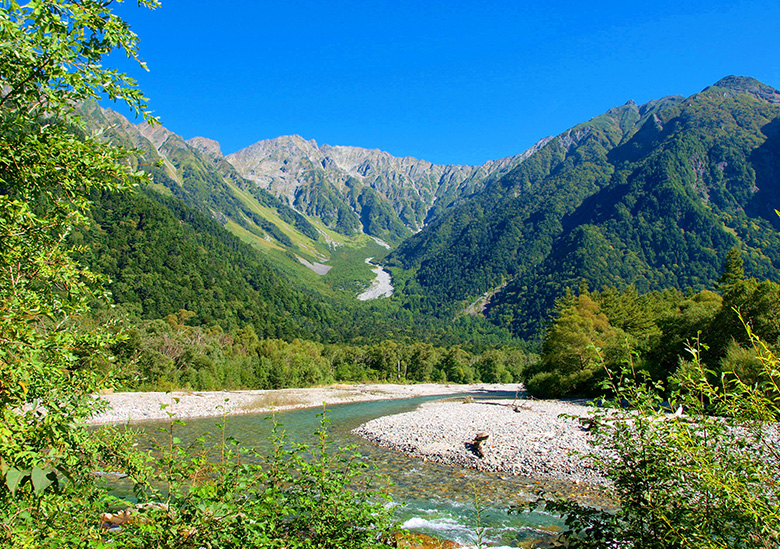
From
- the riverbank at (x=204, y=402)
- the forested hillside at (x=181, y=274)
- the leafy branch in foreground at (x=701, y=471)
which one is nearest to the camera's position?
the leafy branch in foreground at (x=701, y=471)

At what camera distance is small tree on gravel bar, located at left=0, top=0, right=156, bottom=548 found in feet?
10.3

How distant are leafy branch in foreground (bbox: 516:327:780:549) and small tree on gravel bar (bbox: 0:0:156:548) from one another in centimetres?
462

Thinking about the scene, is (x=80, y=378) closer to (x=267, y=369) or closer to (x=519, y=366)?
(x=267, y=369)

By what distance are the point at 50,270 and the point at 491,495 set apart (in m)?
15.5

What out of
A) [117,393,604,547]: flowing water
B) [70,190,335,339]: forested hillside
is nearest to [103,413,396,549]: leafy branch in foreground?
[117,393,604,547]: flowing water

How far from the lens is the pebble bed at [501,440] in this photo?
17.8 metres

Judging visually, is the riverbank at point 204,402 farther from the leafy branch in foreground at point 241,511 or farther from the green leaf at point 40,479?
the green leaf at point 40,479

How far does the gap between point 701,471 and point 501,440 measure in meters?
21.7

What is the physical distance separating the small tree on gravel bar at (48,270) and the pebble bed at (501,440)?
43.5ft

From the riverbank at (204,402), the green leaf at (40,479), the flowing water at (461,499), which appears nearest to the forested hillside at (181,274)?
the riverbank at (204,402)

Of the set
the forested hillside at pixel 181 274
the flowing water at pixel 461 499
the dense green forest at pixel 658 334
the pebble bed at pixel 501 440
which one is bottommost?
the pebble bed at pixel 501 440

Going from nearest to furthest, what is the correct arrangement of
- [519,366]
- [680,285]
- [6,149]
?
[6,149], [519,366], [680,285]

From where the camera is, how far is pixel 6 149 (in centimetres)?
340

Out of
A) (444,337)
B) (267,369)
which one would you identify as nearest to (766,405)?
(267,369)
